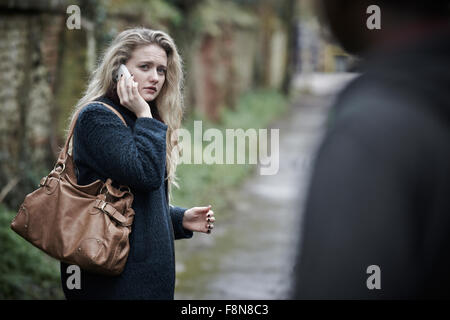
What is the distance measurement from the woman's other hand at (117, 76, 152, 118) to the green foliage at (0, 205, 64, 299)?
2.66 metres

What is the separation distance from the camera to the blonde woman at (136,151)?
2.35 meters

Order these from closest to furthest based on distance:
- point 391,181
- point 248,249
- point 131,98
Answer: point 391,181, point 131,98, point 248,249

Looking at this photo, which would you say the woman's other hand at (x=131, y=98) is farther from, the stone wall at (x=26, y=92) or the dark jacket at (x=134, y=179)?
the stone wall at (x=26, y=92)

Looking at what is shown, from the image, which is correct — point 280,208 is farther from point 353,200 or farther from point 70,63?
point 353,200

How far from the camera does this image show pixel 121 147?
2.33 meters

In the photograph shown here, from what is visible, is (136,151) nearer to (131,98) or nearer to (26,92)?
(131,98)

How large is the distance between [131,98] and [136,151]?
0.86 ft

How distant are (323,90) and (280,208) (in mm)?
20996

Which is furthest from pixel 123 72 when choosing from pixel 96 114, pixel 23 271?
pixel 23 271

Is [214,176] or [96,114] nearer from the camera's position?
[96,114]

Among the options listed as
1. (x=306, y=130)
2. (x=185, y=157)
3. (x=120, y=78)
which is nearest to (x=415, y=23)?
(x=120, y=78)

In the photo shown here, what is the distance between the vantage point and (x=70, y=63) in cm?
704

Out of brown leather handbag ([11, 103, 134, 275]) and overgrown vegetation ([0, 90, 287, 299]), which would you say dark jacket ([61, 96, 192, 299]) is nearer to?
brown leather handbag ([11, 103, 134, 275])

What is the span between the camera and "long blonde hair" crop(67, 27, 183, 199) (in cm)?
262
